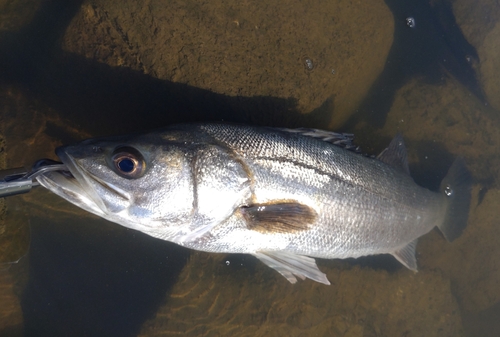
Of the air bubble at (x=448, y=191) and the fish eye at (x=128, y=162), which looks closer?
the fish eye at (x=128, y=162)

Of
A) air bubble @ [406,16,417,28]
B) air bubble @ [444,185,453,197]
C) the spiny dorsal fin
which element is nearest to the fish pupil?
the spiny dorsal fin

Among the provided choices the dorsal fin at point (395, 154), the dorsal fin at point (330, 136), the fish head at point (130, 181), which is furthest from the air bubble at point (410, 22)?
the fish head at point (130, 181)

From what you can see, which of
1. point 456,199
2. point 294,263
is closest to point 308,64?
point 294,263

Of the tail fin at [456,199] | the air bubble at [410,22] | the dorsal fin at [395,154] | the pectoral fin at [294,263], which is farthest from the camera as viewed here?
Answer: the air bubble at [410,22]

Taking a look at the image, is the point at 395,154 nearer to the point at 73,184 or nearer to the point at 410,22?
the point at 410,22

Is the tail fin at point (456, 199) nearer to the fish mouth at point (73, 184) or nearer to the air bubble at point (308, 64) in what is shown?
the air bubble at point (308, 64)

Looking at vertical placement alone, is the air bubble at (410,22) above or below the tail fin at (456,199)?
above

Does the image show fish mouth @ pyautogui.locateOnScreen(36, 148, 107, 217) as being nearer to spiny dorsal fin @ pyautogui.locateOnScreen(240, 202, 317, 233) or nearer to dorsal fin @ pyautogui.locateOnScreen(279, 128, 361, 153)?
spiny dorsal fin @ pyautogui.locateOnScreen(240, 202, 317, 233)
